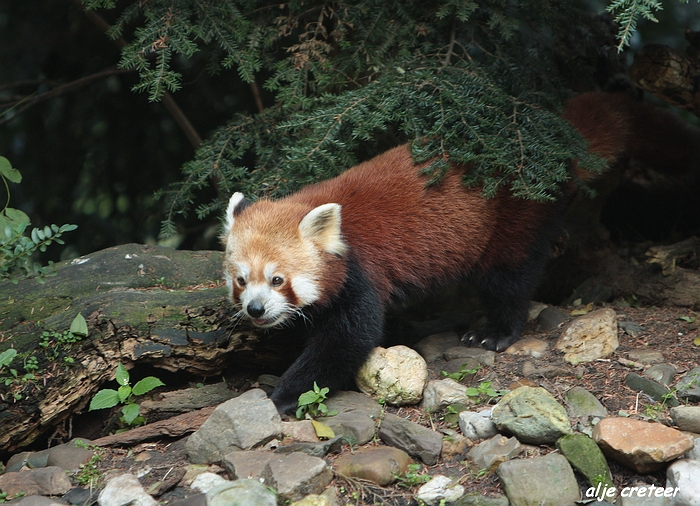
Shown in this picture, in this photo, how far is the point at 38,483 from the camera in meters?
3.24

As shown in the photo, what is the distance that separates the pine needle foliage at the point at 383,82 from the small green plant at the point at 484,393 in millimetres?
1165

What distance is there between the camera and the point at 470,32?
193 inches

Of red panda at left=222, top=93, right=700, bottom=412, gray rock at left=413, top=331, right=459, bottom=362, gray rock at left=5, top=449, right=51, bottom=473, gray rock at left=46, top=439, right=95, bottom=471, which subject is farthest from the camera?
gray rock at left=413, top=331, right=459, bottom=362

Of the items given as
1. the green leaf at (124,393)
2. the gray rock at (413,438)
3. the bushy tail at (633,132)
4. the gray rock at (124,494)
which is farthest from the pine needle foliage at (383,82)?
the gray rock at (124,494)

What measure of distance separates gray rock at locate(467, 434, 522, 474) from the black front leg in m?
0.95

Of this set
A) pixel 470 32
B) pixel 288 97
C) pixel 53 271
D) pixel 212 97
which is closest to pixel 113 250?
pixel 53 271

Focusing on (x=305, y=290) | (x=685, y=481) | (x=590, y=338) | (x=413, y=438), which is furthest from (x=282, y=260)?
(x=685, y=481)

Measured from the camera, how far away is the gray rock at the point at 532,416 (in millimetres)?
3252

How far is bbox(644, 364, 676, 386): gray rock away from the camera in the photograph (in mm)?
3786

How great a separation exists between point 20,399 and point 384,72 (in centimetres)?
304

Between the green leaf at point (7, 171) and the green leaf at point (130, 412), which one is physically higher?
the green leaf at point (7, 171)

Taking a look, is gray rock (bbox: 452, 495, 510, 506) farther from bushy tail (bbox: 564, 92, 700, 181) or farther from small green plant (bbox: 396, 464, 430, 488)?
bushy tail (bbox: 564, 92, 700, 181)

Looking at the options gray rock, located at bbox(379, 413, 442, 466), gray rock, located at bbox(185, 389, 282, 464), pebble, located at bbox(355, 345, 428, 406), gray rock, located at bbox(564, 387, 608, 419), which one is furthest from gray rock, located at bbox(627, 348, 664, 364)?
gray rock, located at bbox(185, 389, 282, 464)

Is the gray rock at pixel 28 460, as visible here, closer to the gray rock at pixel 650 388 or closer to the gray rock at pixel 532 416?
the gray rock at pixel 532 416
